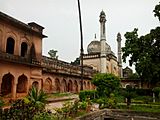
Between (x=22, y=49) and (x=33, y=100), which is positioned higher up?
(x=22, y=49)

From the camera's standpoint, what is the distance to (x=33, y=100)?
404 inches

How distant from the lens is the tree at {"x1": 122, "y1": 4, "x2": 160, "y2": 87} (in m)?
23.4

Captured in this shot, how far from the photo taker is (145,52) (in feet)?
80.9

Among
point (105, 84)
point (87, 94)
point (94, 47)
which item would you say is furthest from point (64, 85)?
point (94, 47)

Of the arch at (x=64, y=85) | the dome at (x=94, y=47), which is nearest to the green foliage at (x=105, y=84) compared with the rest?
the arch at (x=64, y=85)

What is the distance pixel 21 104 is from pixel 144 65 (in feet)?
56.8

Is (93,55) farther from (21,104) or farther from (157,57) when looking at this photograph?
(21,104)

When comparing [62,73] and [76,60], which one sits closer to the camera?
[62,73]

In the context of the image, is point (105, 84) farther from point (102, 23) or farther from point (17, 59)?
point (102, 23)

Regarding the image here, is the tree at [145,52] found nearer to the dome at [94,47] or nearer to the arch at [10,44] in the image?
the arch at [10,44]

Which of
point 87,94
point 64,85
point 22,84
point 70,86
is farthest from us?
point 70,86

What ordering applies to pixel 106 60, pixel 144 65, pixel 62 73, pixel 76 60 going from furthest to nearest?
pixel 76 60 < pixel 106 60 < pixel 62 73 < pixel 144 65

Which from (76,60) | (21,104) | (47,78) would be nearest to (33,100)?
(21,104)

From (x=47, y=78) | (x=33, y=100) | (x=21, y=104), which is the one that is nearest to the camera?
(x=21, y=104)
